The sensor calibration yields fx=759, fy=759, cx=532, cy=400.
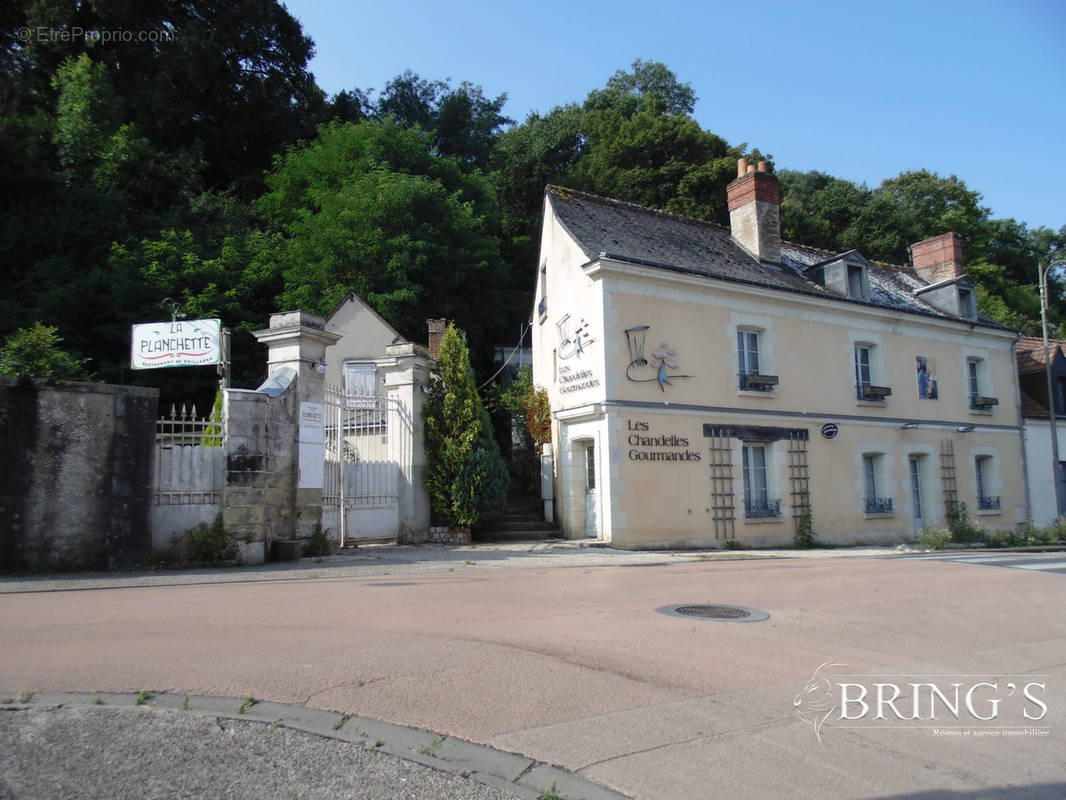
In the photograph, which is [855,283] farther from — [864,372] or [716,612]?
[716,612]

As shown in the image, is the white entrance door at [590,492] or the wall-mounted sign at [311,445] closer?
the wall-mounted sign at [311,445]

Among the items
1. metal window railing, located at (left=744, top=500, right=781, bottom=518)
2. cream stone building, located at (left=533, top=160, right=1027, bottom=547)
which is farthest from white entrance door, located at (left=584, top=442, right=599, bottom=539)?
metal window railing, located at (left=744, top=500, right=781, bottom=518)

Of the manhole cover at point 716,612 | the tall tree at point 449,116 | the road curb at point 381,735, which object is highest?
the tall tree at point 449,116

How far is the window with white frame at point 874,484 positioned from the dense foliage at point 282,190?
13379 millimetres

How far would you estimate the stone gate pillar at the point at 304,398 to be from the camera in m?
11.8

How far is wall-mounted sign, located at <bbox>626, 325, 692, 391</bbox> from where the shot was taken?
16.1 meters

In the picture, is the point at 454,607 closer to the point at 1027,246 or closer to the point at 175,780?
the point at 175,780

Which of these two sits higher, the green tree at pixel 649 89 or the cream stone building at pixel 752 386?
the green tree at pixel 649 89

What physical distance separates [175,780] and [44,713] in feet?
3.70

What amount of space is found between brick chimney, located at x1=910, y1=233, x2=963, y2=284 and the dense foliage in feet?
32.2

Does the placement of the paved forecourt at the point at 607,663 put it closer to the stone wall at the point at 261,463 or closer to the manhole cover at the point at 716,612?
the manhole cover at the point at 716,612

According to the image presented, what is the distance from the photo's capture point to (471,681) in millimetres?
4613

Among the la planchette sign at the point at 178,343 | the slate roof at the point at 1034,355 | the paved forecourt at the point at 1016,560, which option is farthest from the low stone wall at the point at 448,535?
the slate roof at the point at 1034,355

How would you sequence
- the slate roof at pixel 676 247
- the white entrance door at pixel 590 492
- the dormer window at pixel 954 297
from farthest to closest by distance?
1. the dormer window at pixel 954 297
2. the slate roof at pixel 676 247
3. the white entrance door at pixel 590 492
